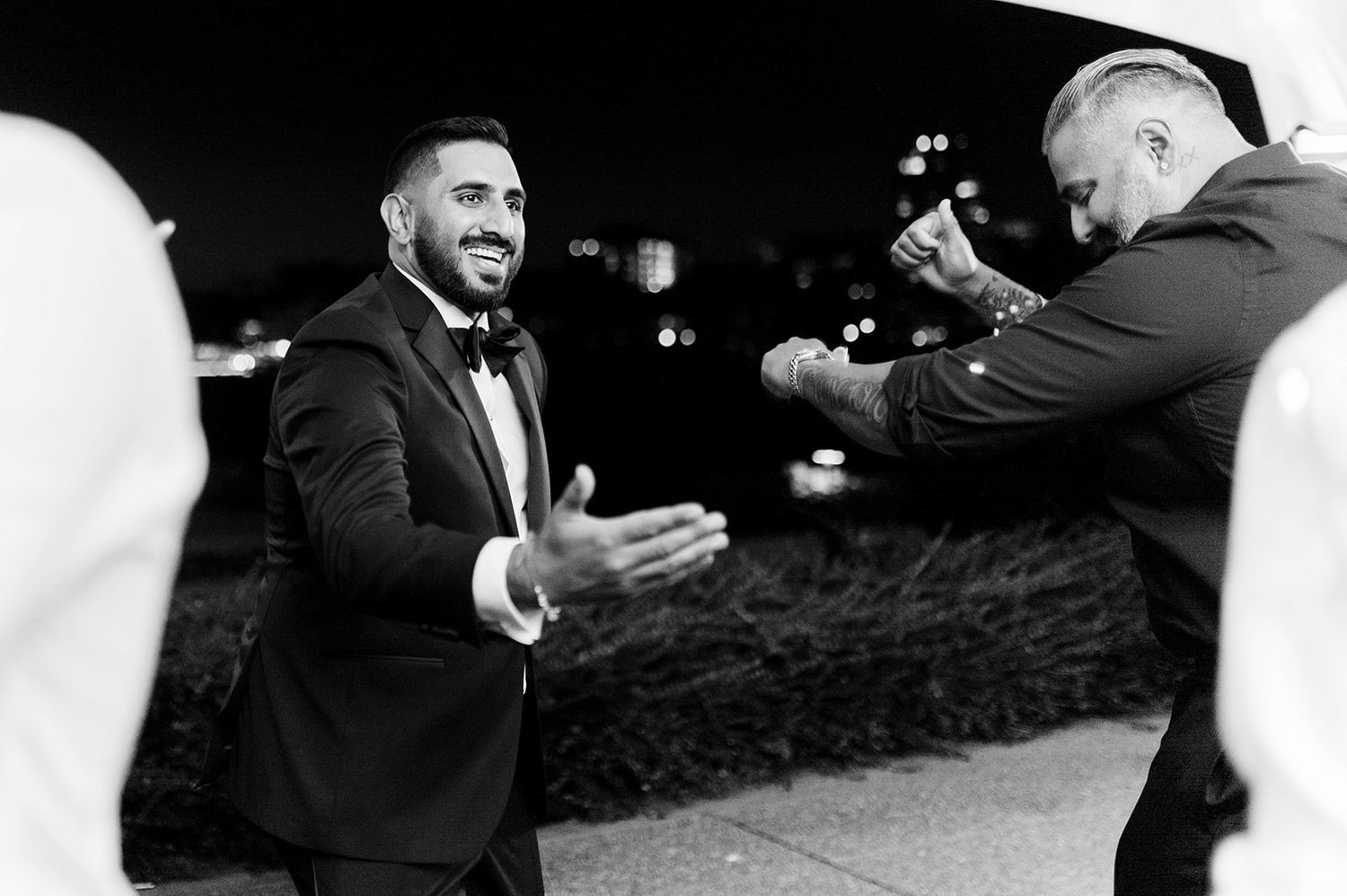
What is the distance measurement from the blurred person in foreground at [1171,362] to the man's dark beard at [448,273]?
909 millimetres

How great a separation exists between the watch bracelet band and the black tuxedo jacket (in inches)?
28.2

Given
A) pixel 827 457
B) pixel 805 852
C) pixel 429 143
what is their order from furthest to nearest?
1. pixel 827 457
2. pixel 805 852
3. pixel 429 143

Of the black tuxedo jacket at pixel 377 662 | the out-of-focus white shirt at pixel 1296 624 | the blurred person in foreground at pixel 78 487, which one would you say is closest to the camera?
the blurred person in foreground at pixel 78 487

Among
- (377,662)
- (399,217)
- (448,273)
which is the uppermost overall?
(399,217)

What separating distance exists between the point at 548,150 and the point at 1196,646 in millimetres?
7962

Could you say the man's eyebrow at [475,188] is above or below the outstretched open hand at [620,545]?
above

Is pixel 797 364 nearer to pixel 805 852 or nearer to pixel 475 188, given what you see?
pixel 475 188

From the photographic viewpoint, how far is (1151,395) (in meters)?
2.33

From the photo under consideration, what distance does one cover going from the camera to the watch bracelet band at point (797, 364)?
9.72 ft

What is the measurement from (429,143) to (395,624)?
1.09 m

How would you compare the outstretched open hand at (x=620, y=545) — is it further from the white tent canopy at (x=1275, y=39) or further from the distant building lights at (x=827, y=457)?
the distant building lights at (x=827, y=457)

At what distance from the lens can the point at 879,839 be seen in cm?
504

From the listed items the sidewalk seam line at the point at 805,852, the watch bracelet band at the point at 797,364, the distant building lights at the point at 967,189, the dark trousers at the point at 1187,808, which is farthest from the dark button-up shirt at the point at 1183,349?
the distant building lights at the point at 967,189

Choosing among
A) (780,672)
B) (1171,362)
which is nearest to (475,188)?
(1171,362)
